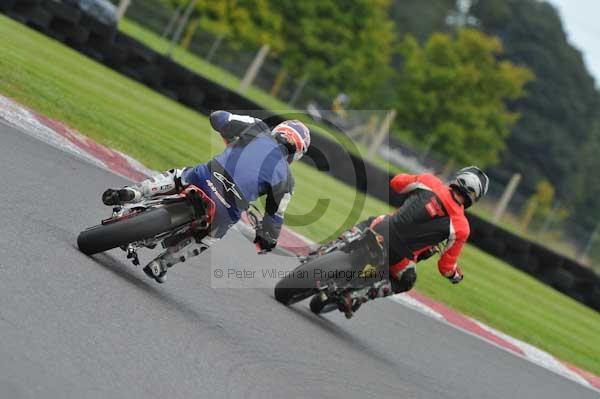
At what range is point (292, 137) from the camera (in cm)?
982

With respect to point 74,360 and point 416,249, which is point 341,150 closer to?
point 416,249

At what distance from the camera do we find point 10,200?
30.8 ft

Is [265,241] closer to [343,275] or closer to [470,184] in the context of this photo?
[343,275]

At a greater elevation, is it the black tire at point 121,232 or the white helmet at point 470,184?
the white helmet at point 470,184

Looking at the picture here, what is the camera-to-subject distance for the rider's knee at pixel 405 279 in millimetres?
11250

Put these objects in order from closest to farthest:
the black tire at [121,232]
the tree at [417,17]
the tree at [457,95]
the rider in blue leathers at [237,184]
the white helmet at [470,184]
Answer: the black tire at [121,232] → the rider in blue leathers at [237,184] → the white helmet at [470,184] → the tree at [457,95] → the tree at [417,17]

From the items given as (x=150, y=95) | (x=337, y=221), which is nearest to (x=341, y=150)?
(x=150, y=95)

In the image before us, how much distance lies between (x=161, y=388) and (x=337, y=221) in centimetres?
1425

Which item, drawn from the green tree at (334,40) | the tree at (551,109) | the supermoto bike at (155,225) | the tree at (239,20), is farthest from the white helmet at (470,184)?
the tree at (551,109)

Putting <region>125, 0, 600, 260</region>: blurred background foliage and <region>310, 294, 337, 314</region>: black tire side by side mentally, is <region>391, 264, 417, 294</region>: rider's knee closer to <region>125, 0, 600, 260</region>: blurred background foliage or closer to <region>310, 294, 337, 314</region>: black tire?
<region>310, 294, 337, 314</region>: black tire

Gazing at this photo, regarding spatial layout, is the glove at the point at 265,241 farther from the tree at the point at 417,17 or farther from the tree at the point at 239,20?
the tree at the point at 417,17

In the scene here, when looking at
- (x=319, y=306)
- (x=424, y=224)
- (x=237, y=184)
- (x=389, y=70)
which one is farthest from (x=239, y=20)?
(x=237, y=184)

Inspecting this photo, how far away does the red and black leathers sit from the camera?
11.0 meters

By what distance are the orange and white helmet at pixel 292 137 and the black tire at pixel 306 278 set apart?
57.2 inches
